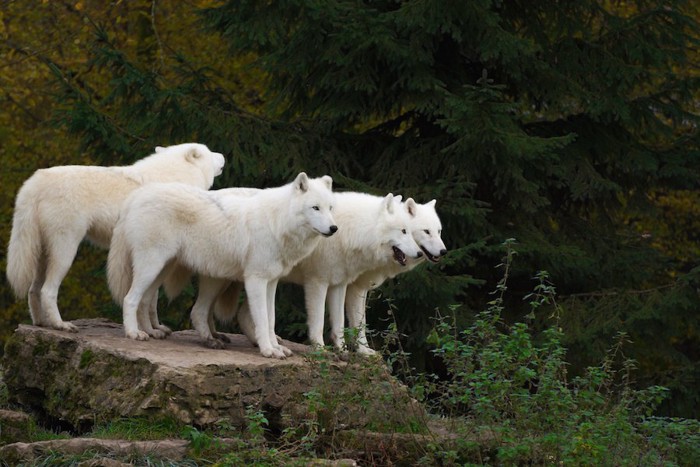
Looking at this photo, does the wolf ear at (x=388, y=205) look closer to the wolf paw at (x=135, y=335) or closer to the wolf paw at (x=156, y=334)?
the wolf paw at (x=156, y=334)

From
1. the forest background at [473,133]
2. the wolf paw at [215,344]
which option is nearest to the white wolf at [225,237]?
the wolf paw at [215,344]

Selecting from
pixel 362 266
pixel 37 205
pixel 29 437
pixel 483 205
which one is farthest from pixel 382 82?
pixel 29 437

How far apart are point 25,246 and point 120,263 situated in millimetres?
770

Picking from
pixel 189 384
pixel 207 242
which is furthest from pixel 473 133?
pixel 189 384

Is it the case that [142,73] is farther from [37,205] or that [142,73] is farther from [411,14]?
A: [37,205]

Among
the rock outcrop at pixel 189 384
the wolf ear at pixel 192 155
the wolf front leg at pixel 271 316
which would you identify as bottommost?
the rock outcrop at pixel 189 384

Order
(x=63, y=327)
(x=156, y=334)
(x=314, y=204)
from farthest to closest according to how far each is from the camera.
A: (x=156, y=334), (x=63, y=327), (x=314, y=204)

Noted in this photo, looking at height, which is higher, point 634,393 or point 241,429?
point 634,393

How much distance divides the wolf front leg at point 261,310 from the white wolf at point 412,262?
92cm

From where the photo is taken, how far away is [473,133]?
13289 mm

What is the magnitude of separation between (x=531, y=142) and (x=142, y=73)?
16.6 ft

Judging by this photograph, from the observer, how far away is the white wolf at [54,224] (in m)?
8.95

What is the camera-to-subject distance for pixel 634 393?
8047mm

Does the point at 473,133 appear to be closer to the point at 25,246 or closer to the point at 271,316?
the point at 271,316
